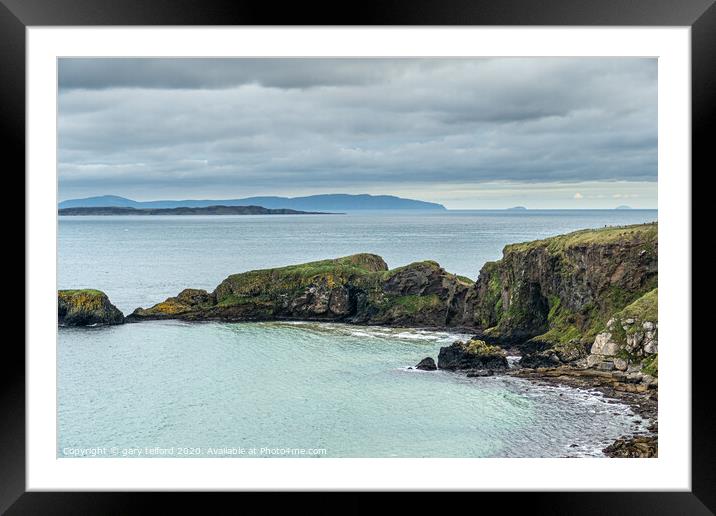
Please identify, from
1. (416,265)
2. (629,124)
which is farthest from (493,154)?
(416,265)

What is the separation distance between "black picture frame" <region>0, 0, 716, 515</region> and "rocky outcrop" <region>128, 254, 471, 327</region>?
18.6 m

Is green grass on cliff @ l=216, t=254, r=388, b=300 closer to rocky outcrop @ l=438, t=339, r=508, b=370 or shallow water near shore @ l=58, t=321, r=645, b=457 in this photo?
shallow water near shore @ l=58, t=321, r=645, b=457

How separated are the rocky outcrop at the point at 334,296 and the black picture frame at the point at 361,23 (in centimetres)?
1860

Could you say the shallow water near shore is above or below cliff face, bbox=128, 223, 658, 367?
below

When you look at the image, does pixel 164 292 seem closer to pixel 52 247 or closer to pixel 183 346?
pixel 183 346

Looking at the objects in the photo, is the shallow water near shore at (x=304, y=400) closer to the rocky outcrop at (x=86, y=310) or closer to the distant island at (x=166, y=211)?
the rocky outcrop at (x=86, y=310)

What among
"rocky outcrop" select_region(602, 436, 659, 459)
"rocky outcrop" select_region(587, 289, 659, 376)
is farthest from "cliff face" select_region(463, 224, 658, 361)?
"rocky outcrop" select_region(602, 436, 659, 459)

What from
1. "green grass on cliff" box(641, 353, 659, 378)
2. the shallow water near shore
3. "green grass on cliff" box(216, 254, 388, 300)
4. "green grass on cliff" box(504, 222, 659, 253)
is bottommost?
the shallow water near shore

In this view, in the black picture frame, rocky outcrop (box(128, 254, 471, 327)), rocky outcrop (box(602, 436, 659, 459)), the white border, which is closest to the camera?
the black picture frame

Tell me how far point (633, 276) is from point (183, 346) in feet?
48.5

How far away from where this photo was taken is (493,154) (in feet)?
110

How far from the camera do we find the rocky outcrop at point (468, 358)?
1548cm

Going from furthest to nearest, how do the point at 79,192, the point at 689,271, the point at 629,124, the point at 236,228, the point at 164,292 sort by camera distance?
the point at 236,228, the point at 79,192, the point at 629,124, the point at 164,292, the point at 689,271

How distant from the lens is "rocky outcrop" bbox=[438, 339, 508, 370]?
15.5 m
